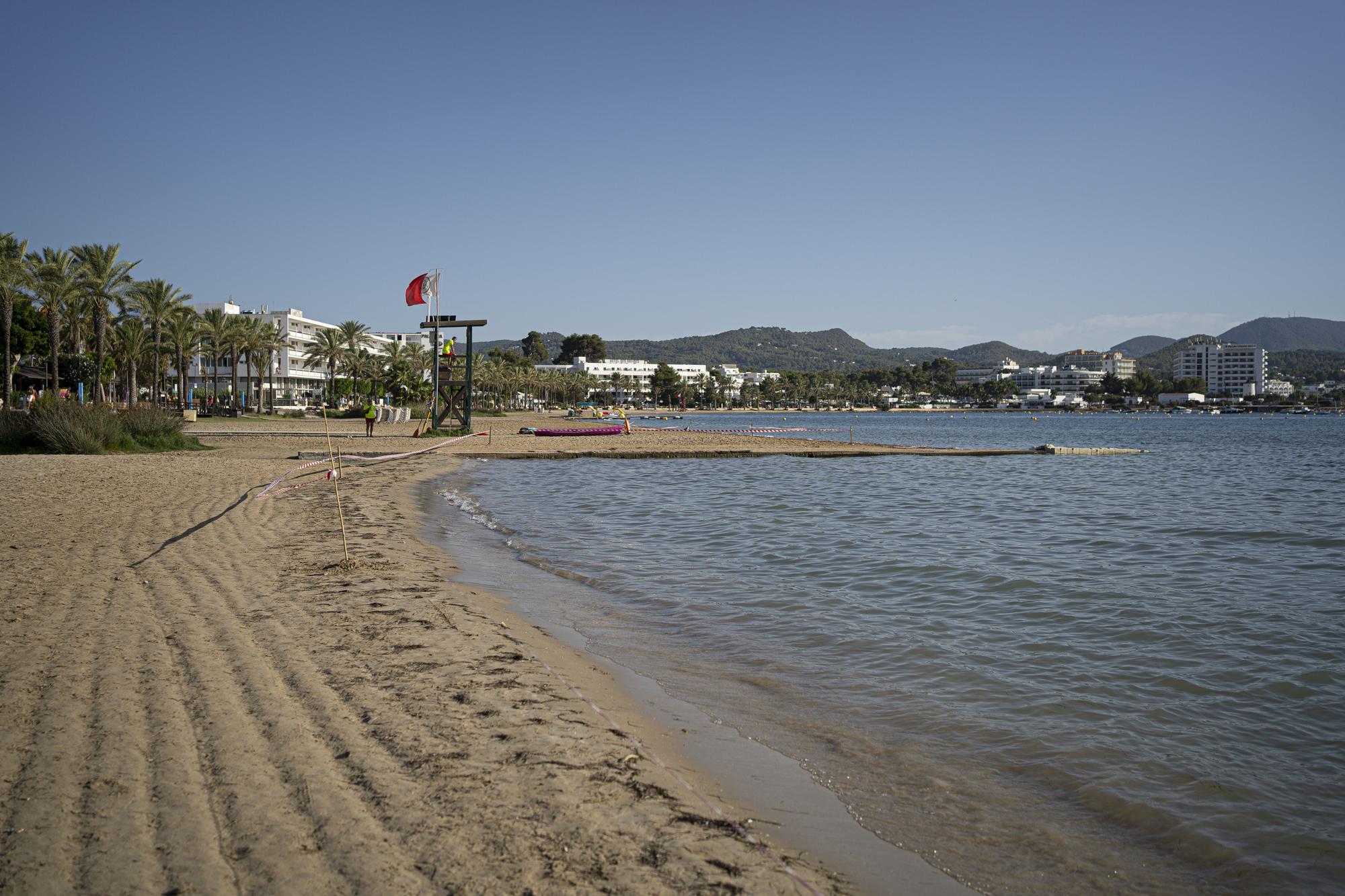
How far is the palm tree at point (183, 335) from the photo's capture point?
65062mm

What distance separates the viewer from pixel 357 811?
3.78 meters

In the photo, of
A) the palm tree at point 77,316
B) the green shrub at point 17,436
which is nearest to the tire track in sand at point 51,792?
the green shrub at point 17,436

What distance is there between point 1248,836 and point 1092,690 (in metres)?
2.24

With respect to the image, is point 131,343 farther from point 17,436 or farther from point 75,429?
point 75,429

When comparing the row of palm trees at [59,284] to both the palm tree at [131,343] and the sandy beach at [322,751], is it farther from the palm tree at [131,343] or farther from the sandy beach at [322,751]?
the sandy beach at [322,751]

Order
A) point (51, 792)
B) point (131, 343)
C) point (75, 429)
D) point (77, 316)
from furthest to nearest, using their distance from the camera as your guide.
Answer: point (131, 343), point (77, 316), point (75, 429), point (51, 792)

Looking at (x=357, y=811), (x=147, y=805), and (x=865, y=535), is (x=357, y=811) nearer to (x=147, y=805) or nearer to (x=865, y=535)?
(x=147, y=805)

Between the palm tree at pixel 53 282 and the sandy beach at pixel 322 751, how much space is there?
4658cm

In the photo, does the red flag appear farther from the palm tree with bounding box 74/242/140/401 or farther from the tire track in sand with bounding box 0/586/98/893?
the tire track in sand with bounding box 0/586/98/893

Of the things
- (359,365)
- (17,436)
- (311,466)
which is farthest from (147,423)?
(359,365)

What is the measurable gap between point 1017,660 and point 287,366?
4891 inches

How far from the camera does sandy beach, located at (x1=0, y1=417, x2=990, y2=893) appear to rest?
3.39 m

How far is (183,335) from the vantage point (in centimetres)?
6594

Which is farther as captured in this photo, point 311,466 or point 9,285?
point 9,285
